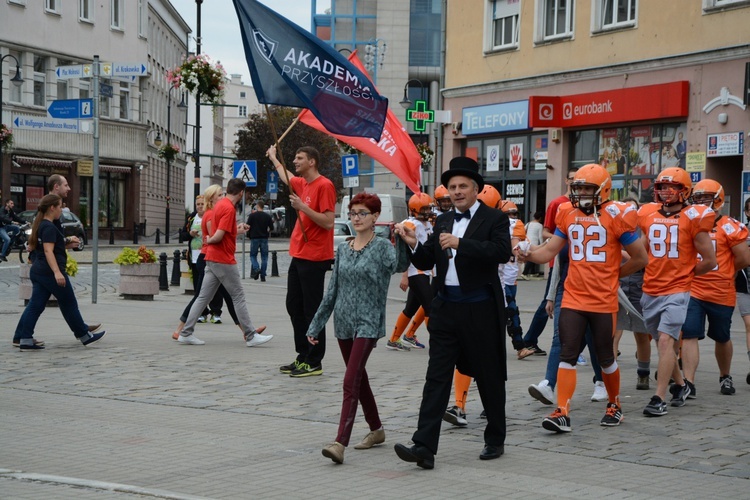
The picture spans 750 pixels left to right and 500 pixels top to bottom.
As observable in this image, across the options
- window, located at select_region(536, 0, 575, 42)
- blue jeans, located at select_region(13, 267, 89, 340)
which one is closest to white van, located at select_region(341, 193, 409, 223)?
A: window, located at select_region(536, 0, 575, 42)

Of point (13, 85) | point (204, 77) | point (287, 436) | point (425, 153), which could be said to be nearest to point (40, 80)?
point (13, 85)

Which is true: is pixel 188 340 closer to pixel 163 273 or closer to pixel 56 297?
pixel 56 297

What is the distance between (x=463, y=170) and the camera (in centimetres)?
733

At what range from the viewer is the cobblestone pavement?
6535 millimetres

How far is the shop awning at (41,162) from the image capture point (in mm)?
50312

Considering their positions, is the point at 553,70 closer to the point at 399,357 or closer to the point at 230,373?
the point at 399,357

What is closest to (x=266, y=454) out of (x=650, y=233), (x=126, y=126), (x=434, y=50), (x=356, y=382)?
(x=356, y=382)

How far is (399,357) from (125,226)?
48.1 metres

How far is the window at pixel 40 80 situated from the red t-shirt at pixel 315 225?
44165 mm

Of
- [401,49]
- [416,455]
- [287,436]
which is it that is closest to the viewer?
[416,455]

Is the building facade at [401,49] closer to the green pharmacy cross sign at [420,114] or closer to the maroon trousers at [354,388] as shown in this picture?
the green pharmacy cross sign at [420,114]

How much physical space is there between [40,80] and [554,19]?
101ft

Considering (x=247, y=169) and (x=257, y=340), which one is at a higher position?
(x=247, y=169)

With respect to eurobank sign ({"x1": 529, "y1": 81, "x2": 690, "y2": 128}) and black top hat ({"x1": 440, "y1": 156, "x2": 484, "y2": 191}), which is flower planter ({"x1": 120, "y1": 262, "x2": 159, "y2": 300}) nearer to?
eurobank sign ({"x1": 529, "y1": 81, "x2": 690, "y2": 128})
